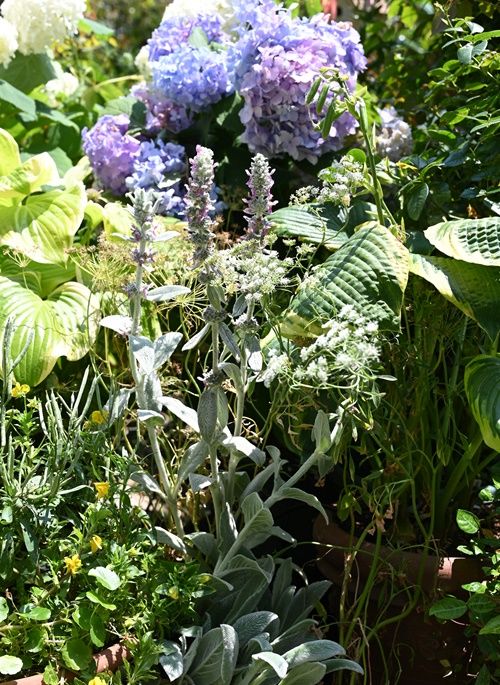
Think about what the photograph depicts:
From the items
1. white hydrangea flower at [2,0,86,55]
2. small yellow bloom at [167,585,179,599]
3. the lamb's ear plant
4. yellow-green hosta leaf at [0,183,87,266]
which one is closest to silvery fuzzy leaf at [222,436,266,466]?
the lamb's ear plant

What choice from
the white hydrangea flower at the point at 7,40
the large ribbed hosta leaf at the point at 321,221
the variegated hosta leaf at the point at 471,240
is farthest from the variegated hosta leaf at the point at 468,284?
the white hydrangea flower at the point at 7,40

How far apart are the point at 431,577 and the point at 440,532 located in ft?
0.48

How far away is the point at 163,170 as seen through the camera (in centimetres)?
196

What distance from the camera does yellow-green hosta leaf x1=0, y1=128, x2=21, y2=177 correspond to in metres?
1.90

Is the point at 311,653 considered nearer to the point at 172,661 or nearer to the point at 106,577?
the point at 172,661

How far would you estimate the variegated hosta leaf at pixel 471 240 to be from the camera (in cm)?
135

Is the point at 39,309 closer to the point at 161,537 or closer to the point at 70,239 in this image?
the point at 70,239

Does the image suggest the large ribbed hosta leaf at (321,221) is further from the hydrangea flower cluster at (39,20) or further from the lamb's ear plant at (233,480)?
the hydrangea flower cluster at (39,20)

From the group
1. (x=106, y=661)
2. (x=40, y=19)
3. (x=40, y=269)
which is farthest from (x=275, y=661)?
(x=40, y=19)

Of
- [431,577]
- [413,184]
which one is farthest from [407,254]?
[431,577]

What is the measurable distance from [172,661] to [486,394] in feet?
1.86

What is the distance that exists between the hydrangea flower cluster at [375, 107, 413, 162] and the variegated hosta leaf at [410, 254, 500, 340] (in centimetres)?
62

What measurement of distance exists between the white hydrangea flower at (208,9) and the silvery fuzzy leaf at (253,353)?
1.12 m

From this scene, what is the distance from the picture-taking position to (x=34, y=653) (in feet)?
4.03
